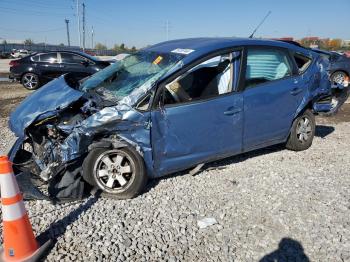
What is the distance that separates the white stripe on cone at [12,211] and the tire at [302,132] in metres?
3.88

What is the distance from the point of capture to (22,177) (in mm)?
3766

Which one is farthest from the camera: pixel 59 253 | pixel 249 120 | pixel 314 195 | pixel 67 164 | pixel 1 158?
pixel 249 120

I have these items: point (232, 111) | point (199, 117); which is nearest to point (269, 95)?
point (232, 111)

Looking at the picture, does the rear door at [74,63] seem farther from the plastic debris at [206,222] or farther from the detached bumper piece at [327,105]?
the plastic debris at [206,222]

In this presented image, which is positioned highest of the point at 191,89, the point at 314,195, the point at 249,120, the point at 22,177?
the point at 191,89

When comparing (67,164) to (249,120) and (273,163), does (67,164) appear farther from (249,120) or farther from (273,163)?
(273,163)

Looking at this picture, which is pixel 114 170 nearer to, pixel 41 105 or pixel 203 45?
pixel 41 105

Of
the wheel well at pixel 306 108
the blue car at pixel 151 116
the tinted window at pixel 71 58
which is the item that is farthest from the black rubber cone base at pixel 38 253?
the tinted window at pixel 71 58

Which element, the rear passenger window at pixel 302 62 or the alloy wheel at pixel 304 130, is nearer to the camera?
the rear passenger window at pixel 302 62

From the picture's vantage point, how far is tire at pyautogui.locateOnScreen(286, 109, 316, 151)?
5.17 metres

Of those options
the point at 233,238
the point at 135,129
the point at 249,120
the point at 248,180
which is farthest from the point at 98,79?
the point at 233,238

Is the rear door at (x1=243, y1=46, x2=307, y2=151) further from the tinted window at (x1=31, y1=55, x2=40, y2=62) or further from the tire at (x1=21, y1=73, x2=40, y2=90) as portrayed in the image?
the tinted window at (x1=31, y1=55, x2=40, y2=62)

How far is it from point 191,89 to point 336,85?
355 cm

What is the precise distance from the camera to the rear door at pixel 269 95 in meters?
4.38
